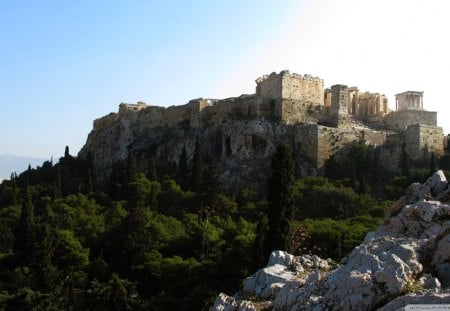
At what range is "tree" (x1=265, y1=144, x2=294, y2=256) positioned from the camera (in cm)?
2908

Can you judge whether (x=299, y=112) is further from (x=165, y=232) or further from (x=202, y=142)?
(x=165, y=232)

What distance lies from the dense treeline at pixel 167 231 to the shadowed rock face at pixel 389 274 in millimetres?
6956

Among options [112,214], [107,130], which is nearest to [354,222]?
[112,214]

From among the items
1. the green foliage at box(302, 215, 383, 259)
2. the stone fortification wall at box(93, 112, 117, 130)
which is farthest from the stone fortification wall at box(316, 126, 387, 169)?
the stone fortification wall at box(93, 112, 117, 130)

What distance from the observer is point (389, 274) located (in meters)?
15.2

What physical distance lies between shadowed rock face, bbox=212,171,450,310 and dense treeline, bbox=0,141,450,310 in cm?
696

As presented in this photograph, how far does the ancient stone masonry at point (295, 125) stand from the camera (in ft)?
186

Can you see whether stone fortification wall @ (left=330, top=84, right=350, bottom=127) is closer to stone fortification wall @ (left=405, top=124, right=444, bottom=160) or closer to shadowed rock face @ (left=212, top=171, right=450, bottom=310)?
stone fortification wall @ (left=405, top=124, right=444, bottom=160)

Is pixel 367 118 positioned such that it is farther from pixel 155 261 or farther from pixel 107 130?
pixel 155 261

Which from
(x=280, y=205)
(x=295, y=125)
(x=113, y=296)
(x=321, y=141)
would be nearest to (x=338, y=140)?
(x=321, y=141)

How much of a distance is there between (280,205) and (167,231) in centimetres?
1527

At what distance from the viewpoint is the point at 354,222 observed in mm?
40000

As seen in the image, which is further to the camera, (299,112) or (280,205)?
(299,112)

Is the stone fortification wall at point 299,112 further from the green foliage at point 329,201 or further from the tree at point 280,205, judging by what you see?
the tree at point 280,205
